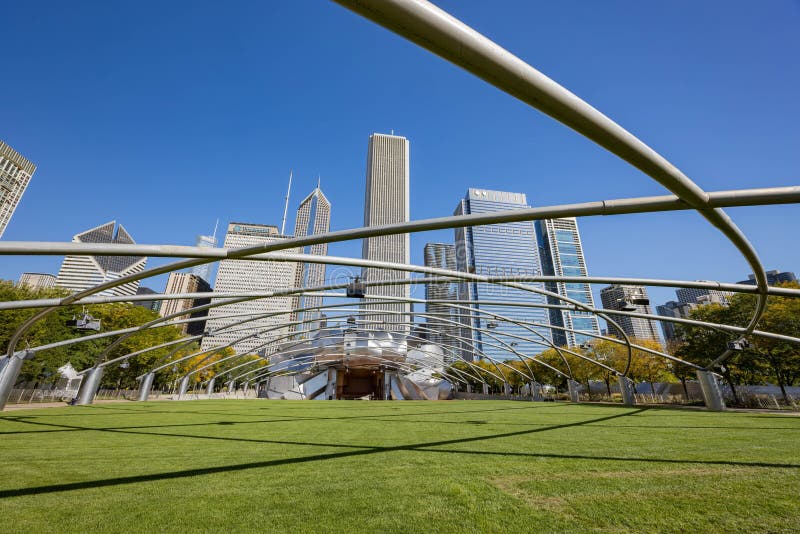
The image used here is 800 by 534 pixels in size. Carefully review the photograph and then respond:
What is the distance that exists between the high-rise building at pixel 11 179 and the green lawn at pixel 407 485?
130 m

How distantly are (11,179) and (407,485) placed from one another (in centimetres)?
16409

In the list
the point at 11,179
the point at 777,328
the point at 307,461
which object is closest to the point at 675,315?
the point at 777,328

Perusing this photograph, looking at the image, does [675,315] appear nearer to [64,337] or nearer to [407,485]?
[407,485]

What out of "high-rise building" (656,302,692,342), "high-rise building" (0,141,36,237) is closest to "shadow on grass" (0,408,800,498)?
"high-rise building" (656,302,692,342)

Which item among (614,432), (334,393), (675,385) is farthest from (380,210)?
(614,432)

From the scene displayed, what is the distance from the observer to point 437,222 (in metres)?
7.45

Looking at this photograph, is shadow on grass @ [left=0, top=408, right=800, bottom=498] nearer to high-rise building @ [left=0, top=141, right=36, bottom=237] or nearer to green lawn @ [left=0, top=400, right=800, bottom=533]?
green lawn @ [left=0, top=400, right=800, bottom=533]

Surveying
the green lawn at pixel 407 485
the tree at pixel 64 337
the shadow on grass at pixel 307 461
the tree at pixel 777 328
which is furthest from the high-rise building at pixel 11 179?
the tree at pixel 777 328

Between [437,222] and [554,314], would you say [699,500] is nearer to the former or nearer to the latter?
[437,222]

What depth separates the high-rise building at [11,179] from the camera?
3804 inches

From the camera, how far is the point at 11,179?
107125mm

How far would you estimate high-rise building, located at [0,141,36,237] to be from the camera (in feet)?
317

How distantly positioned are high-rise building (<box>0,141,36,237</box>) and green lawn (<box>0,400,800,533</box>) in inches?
5117

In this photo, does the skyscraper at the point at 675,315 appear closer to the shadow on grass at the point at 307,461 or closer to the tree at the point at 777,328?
the tree at the point at 777,328
